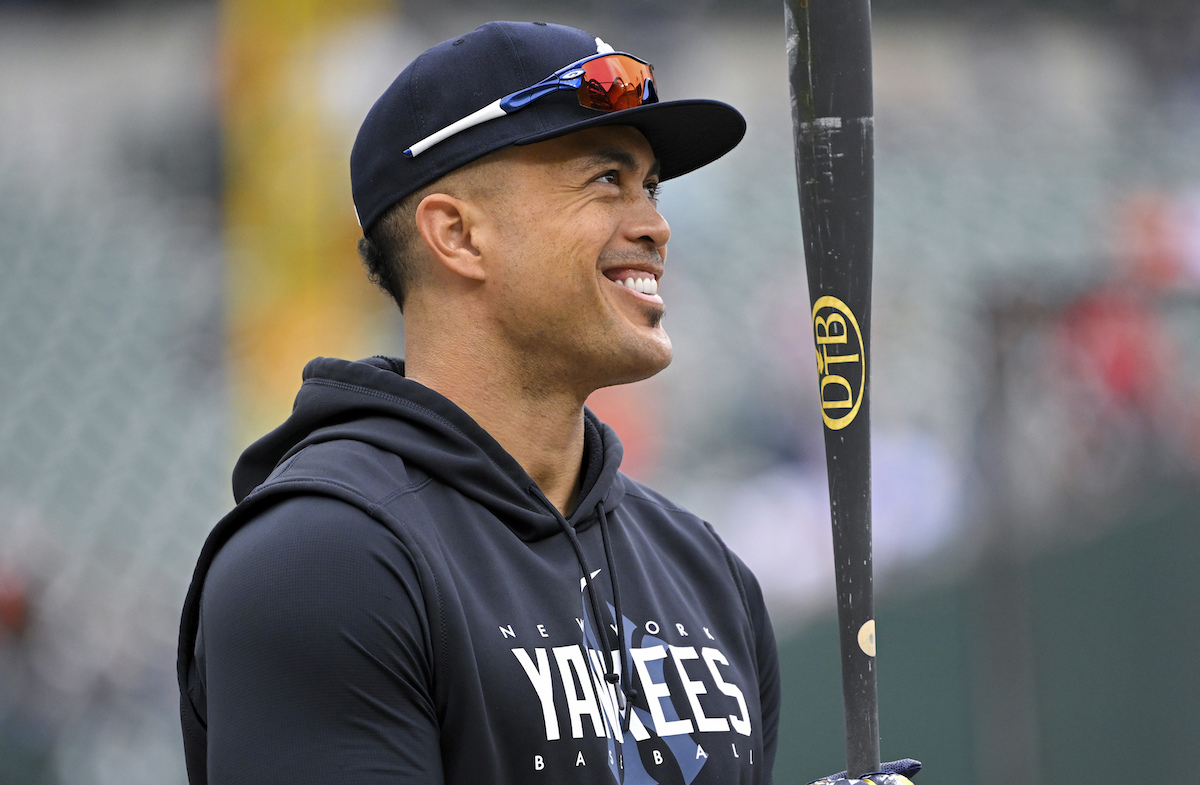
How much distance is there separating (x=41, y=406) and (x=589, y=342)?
3947 millimetres

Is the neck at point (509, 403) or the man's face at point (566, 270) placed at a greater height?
the man's face at point (566, 270)

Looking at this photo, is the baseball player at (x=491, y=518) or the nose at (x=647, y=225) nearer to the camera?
the baseball player at (x=491, y=518)

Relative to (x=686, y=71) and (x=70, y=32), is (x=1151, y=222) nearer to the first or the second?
(x=686, y=71)

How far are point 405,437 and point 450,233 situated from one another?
12.9 inches

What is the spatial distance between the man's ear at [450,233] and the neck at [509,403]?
0.35 ft

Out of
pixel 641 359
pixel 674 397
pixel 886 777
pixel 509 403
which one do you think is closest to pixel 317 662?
pixel 509 403

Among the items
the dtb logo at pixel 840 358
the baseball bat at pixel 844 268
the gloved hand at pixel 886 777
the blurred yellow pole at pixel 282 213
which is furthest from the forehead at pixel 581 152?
the blurred yellow pole at pixel 282 213

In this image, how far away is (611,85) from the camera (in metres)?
1.66

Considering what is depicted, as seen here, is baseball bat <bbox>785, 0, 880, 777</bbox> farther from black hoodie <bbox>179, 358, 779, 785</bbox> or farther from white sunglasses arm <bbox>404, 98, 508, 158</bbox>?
white sunglasses arm <bbox>404, 98, 508, 158</bbox>

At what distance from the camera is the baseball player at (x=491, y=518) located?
124 cm

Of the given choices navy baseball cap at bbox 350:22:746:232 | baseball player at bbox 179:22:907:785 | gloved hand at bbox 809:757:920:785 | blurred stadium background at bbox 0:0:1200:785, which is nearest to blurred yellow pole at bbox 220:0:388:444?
blurred stadium background at bbox 0:0:1200:785

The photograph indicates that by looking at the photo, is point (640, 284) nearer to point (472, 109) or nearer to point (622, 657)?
point (472, 109)

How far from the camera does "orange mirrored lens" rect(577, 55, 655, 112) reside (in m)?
1.64

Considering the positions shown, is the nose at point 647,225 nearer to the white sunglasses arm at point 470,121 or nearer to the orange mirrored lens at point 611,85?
the orange mirrored lens at point 611,85
